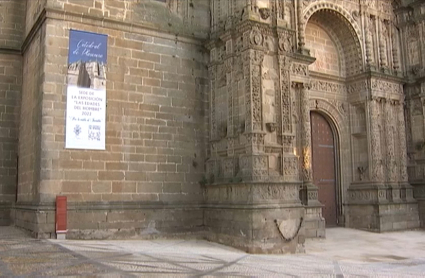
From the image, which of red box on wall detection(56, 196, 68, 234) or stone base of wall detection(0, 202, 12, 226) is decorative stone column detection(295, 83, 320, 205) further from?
stone base of wall detection(0, 202, 12, 226)

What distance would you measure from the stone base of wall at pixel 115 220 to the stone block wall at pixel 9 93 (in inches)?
35.7

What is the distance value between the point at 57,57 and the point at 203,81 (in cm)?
412

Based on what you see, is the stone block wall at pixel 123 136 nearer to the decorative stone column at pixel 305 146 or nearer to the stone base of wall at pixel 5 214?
the stone base of wall at pixel 5 214

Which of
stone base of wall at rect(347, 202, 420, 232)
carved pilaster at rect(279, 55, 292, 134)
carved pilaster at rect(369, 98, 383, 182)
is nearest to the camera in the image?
carved pilaster at rect(279, 55, 292, 134)

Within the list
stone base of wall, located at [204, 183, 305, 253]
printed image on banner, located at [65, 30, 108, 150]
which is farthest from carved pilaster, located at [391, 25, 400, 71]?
printed image on banner, located at [65, 30, 108, 150]

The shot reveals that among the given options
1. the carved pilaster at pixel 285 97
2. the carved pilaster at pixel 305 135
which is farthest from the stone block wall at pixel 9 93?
the carved pilaster at pixel 305 135

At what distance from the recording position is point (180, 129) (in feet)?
40.3

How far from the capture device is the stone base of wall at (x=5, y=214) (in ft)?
41.3

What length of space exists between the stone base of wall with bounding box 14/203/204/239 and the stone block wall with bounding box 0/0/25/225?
2.98 feet


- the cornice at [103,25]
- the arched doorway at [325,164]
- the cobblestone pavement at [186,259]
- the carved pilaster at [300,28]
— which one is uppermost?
the carved pilaster at [300,28]

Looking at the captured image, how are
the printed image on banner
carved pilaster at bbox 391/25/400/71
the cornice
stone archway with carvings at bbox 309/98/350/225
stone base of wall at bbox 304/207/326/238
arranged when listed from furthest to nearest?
carved pilaster at bbox 391/25/400/71 < stone archway with carvings at bbox 309/98/350/225 < stone base of wall at bbox 304/207/326/238 < the cornice < the printed image on banner

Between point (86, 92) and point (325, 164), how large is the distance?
28.8 feet

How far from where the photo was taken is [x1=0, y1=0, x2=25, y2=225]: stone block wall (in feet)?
41.5

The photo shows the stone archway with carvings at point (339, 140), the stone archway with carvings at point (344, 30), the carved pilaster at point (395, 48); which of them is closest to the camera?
the stone archway with carvings at point (344, 30)
